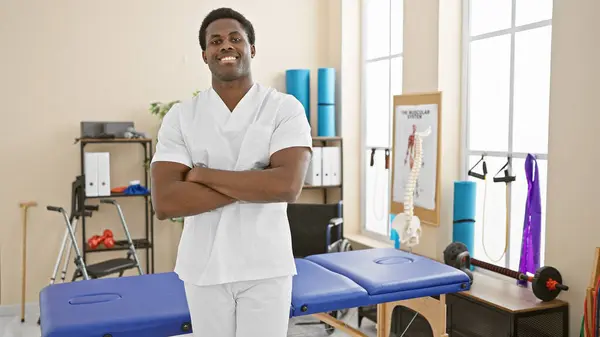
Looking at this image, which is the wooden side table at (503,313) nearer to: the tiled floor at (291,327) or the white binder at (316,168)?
the tiled floor at (291,327)

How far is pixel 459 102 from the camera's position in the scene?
13.3 feet

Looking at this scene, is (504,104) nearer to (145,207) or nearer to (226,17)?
(226,17)

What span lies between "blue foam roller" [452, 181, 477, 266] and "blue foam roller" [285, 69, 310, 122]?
1771mm

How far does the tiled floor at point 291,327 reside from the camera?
4281 mm

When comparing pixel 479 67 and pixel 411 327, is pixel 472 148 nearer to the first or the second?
pixel 479 67

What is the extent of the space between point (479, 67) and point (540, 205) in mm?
1058

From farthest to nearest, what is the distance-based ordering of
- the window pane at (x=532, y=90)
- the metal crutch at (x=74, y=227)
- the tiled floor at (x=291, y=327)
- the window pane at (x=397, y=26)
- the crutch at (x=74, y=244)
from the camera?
1. the window pane at (x=397, y=26)
2. the metal crutch at (x=74, y=227)
3. the crutch at (x=74, y=244)
4. the tiled floor at (x=291, y=327)
5. the window pane at (x=532, y=90)

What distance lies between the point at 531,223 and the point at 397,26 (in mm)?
2096

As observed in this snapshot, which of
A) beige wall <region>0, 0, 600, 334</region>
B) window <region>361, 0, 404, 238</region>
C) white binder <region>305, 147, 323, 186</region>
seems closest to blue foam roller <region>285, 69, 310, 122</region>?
beige wall <region>0, 0, 600, 334</region>

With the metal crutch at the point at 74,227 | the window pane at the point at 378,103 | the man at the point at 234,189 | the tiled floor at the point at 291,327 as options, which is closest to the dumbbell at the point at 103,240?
the metal crutch at the point at 74,227

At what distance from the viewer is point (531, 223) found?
328 cm

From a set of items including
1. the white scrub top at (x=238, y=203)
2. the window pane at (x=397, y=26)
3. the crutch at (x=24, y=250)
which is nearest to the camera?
the white scrub top at (x=238, y=203)

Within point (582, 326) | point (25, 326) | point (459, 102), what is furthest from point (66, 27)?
point (582, 326)

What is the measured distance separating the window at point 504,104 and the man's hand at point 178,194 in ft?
7.26
